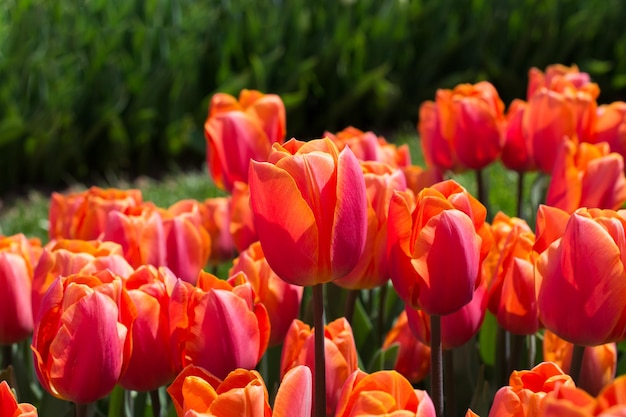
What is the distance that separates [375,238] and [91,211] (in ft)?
1.82

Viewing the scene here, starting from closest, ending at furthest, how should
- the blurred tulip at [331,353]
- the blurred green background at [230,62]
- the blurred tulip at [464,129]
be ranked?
the blurred tulip at [331,353] → the blurred tulip at [464,129] → the blurred green background at [230,62]

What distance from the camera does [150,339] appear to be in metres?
1.27

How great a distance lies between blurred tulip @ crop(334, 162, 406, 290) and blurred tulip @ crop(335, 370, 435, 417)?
0.38 metres

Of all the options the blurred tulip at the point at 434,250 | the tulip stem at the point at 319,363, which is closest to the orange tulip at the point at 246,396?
the tulip stem at the point at 319,363

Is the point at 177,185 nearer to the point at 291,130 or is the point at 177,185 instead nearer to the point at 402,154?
the point at 291,130

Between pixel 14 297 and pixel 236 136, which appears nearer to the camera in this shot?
pixel 14 297

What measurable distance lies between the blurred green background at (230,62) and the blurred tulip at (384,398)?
408cm

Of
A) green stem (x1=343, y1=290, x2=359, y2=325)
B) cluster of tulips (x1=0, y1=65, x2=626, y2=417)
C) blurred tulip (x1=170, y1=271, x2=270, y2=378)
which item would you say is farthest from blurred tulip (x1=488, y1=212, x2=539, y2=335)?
blurred tulip (x1=170, y1=271, x2=270, y2=378)

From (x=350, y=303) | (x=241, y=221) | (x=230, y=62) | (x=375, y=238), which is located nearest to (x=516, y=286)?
(x=375, y=238)

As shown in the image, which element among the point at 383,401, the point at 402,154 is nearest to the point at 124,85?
the point at 402,154

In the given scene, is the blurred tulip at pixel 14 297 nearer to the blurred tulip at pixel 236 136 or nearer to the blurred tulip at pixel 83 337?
the blurred tulip at pixel 83 337

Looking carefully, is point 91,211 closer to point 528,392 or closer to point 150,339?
point 150,339

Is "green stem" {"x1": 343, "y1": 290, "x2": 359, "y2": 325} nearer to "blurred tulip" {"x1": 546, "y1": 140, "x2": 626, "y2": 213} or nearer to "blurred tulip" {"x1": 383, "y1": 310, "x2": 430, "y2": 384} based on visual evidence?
"blurred tulip" {"x1": 383, "y1": 310, "x2": 430, "y2": 384}

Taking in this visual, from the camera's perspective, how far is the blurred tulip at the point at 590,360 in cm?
147
